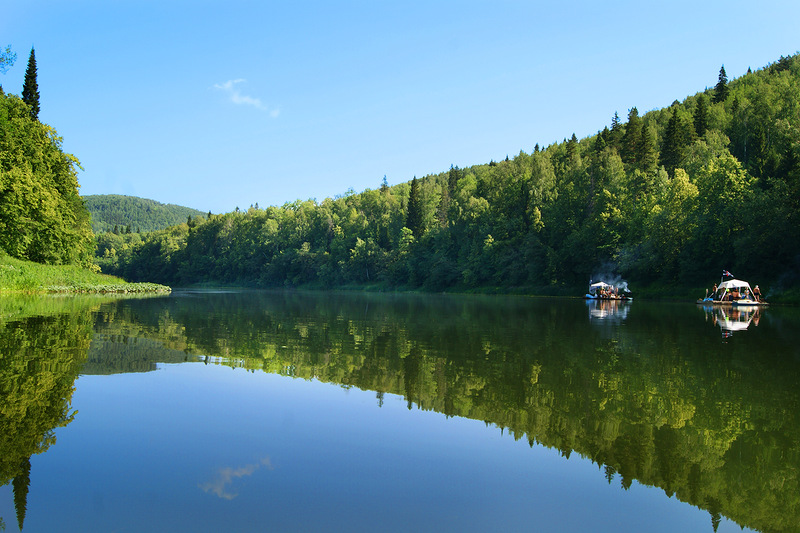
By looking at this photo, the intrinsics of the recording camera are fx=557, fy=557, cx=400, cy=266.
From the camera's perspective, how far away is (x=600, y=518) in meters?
4.86

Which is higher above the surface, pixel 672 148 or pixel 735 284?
pixel 672 148

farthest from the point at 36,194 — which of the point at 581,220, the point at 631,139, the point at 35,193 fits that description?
the point at 631,139

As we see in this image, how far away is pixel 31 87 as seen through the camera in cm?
6384

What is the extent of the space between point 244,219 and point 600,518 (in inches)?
6318

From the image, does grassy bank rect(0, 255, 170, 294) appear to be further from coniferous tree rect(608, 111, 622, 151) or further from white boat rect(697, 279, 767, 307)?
coniferous tree rect(608, 111, 622, 151)

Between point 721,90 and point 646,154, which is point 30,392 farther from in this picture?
point 721,90

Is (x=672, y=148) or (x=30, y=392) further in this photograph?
(x=672, y=148)

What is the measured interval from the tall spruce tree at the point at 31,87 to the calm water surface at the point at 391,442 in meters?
62.9

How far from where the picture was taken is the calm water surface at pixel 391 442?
482 centimetres

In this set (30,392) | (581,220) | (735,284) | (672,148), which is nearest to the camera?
(30,392)

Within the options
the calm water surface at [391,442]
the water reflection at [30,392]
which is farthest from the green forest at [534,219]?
the calm water surface at [391,442]

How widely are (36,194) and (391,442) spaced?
170ft

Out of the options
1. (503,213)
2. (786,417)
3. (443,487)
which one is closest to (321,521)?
(443,487)

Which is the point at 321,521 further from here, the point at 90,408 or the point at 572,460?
the point at 90,408
